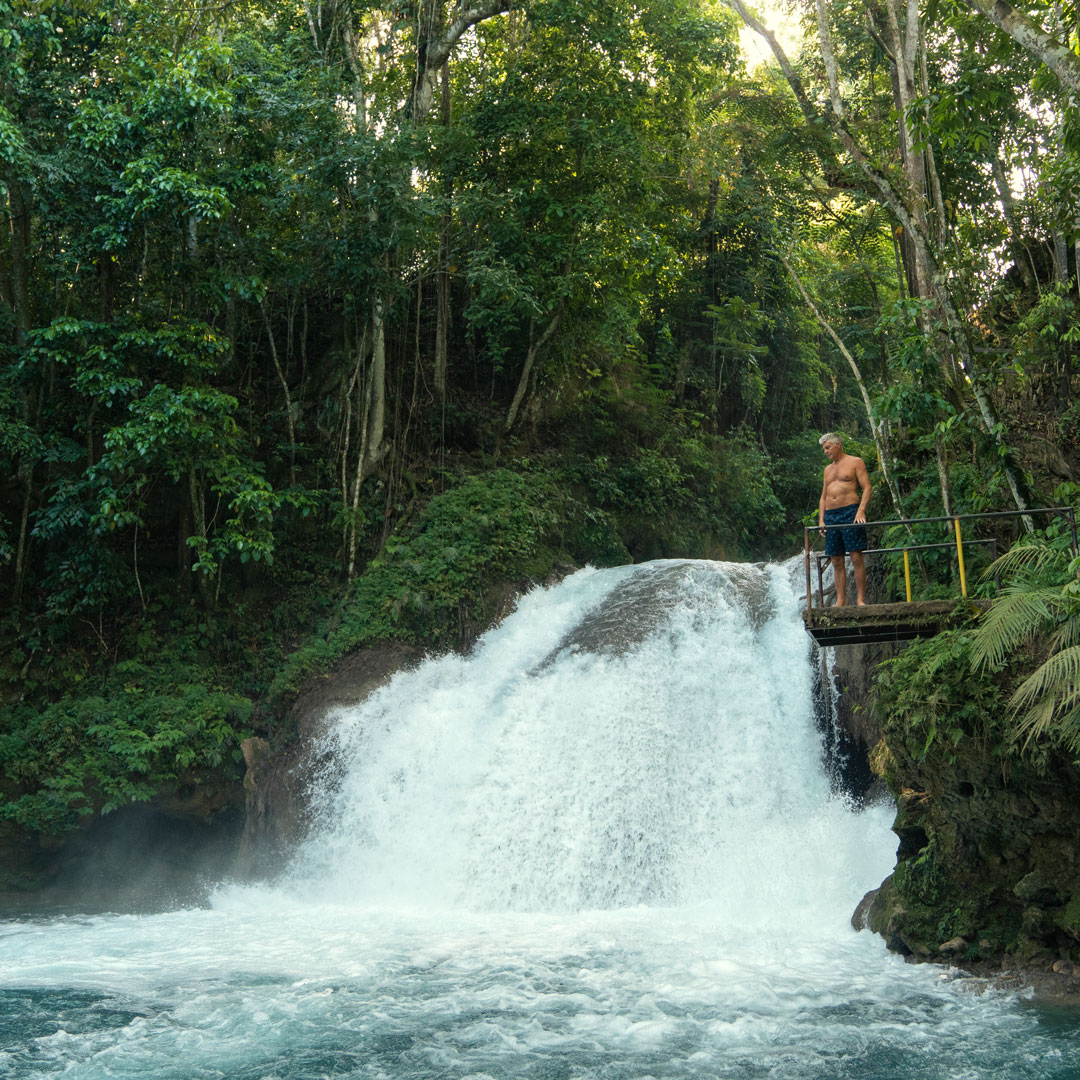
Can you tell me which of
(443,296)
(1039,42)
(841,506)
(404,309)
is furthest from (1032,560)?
(443,296)

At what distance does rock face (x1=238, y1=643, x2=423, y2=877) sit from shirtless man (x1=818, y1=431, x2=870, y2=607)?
633cm

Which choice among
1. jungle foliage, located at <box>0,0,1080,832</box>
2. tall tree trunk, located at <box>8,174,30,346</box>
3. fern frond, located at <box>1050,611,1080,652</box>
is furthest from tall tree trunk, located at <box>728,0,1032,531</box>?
tall tree trunk, located at <box>8,174,30,346</box>

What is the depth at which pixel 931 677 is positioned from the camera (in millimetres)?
7957

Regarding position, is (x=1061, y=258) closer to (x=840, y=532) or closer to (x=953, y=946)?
(x=840, y=532)

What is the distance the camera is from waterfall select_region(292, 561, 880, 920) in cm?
1025

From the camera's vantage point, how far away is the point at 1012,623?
25.0 feet

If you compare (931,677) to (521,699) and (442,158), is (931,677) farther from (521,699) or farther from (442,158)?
(442,158)

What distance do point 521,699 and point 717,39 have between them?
13.4 metres

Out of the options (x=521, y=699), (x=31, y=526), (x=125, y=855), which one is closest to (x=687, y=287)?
(x=521, y=699)

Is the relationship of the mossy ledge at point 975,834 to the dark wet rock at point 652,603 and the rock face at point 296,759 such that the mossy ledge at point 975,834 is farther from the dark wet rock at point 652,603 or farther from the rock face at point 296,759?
the rock face at point 296,759

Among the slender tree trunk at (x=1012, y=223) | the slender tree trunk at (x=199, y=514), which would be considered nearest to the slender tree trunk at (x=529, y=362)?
the slender tree trunk at (x=199, y=514)

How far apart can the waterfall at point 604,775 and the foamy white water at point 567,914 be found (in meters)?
0.03

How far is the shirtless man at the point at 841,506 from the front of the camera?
9203 millimetres

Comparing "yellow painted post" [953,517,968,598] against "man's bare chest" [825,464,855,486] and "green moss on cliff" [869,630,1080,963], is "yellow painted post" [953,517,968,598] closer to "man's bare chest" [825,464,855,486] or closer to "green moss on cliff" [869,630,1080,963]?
"green moss on cliff" [869,630,1080,963]
